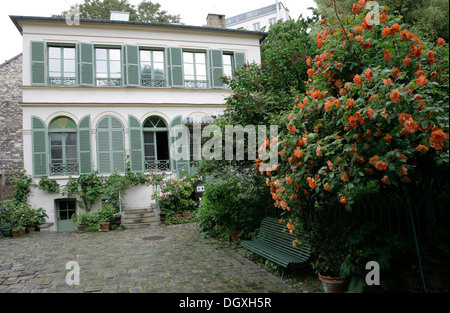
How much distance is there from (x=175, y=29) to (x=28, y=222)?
30.8ft

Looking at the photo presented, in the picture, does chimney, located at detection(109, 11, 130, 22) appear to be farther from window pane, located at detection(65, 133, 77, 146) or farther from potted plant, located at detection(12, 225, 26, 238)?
potted plant, located at detection(12, 225, 26, 238)

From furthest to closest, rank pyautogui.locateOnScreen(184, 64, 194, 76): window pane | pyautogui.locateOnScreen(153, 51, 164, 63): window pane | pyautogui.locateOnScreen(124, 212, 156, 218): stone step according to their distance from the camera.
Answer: pyautogui.locateOnScreen(184, 64, 194, 76): window pane
pyautogui.locateOnScreen(153, 51, 164, 63): window pane
pyautogui.locateOnScreen(124, 212, 156, 218): stone step

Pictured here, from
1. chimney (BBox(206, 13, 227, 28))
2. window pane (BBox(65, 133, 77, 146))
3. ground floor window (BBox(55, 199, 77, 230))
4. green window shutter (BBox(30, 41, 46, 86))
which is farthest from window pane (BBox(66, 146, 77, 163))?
chimney (BBox(206, 13, 227, 28))

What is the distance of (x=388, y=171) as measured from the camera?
2705 mm

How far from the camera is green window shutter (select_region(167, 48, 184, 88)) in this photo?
13.2 m

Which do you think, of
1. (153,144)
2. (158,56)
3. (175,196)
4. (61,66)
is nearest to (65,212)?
(153,144)

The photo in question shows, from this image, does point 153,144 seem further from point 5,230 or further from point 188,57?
point 5,230

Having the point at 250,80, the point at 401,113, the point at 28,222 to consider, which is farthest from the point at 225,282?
the point at 28,222

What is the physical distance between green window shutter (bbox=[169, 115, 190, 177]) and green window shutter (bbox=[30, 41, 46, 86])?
17.0 ft

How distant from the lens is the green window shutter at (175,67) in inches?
521

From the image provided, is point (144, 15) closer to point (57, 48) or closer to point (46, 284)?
point (57, 48)

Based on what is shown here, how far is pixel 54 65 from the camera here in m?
12.2

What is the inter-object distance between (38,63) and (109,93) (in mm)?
2759

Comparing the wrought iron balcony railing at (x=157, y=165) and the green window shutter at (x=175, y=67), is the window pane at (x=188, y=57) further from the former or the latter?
the wrought iron balcony railing at (x=157, y=165)
